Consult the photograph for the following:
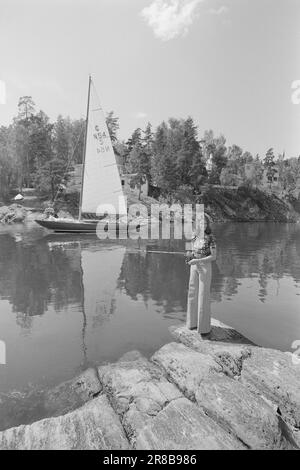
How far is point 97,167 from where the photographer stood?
115 feet

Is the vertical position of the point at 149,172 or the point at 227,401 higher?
→ the point at 149,172

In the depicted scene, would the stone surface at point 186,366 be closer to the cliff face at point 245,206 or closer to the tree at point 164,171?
the tree at point 164,171

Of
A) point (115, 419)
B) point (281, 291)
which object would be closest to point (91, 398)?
point (115, 419)

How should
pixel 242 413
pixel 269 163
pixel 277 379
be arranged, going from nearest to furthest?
pixel 242 413 < pixel 277 379 < pixel 269 163

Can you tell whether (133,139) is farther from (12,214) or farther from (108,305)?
(108,305)

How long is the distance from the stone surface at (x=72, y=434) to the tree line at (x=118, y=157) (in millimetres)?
50255

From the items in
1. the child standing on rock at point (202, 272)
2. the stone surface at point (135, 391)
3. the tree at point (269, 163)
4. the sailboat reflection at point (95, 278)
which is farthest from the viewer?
the tree at point (269, 163)

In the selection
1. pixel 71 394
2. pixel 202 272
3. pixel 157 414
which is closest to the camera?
pixel 157 414

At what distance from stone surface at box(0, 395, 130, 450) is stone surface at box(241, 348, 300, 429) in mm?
2968

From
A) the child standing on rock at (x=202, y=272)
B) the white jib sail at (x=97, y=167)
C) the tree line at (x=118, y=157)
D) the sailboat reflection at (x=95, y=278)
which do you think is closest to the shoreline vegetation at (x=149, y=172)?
the tree line at (x=118, y=157)

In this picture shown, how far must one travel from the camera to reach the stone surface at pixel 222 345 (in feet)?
24.6

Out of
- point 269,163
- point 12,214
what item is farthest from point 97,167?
point 269,163

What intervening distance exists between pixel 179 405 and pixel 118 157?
85.0m

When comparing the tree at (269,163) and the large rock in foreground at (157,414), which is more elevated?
the tree at (269,163)
